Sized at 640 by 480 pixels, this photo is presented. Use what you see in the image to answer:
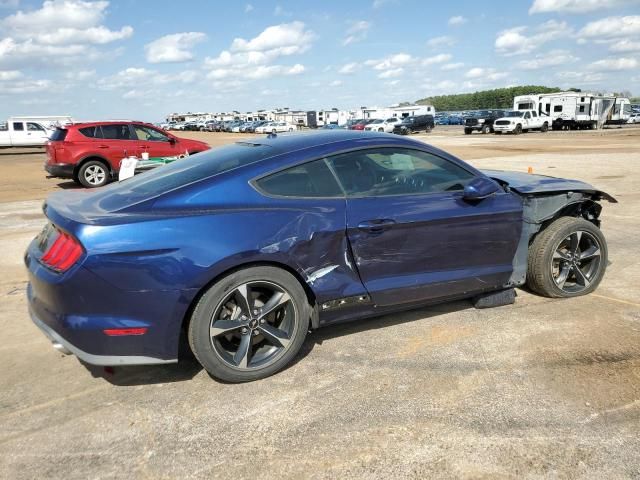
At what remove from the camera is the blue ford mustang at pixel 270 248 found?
2.94 m

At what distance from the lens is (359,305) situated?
→ 3600mm

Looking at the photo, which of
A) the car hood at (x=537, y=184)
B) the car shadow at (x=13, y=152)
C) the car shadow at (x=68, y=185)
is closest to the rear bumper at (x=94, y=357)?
the car hood at (x=537, y=184)

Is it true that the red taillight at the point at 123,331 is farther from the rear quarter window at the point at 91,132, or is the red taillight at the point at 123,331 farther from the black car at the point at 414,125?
the black car at the point at 414,125

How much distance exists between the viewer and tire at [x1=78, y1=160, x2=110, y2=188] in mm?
12625

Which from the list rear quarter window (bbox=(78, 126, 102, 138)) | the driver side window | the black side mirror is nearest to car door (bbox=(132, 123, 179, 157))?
rear quarter window (bbox=(78, 126, 102, 138))

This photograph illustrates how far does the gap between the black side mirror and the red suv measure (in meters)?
10.0

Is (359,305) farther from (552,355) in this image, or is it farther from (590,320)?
(590,320)

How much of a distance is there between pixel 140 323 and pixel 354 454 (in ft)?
4.42

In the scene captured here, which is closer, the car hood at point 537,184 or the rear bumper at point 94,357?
the rear bumper at point 94,357

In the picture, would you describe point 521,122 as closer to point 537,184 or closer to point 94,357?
point 537,184

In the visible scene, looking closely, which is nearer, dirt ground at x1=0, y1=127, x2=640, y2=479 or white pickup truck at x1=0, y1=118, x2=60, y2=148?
dirt ground at x1=0, y1=127, x2=640, y2=479

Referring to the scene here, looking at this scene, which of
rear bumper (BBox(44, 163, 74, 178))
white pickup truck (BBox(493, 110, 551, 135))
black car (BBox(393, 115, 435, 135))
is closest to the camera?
rear bumper (BBox(44, 163, 74, 178))

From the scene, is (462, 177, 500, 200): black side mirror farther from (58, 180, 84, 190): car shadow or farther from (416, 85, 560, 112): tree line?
(416, 85, 560, 112): tree line

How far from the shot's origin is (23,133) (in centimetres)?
2842
